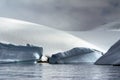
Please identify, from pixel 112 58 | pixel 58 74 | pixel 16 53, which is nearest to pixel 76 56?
pixel 16 53

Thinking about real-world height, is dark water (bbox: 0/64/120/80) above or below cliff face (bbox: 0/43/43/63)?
below

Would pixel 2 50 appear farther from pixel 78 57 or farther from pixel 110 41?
pixel 110 41

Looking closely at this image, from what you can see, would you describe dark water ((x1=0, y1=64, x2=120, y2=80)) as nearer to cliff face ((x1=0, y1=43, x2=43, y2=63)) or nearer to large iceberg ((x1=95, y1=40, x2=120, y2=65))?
large iceberg ((x1=95, y1=40, x2=120, y2=65))

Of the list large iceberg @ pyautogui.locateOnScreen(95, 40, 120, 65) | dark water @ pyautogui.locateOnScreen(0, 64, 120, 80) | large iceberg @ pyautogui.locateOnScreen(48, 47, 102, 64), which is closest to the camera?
dark water @ pyautogui.locateOnScreen(0, 64, 120, 80)

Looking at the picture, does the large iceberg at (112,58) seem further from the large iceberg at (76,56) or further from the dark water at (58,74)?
the dark water at (58,74)

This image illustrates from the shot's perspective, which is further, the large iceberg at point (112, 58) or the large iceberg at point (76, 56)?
the large iceberg at point (76, 56)

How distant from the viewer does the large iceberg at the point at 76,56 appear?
5612 centimetres

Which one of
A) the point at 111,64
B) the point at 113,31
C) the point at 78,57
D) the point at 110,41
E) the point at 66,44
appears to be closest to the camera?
the point at 111,64

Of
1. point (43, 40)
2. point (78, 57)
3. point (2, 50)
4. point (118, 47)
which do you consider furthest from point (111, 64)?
point (43, 40)

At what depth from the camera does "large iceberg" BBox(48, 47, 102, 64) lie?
184 feet

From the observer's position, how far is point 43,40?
7412 centimetres

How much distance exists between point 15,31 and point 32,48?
66.0 feet

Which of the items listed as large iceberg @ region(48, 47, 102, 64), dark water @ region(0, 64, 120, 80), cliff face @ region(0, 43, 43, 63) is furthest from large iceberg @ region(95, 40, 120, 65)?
dark water @ region(0, 64, 120, 80)

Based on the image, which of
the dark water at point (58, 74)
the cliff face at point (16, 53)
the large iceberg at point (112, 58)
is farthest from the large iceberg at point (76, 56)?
the dark water at point (58, 74)
